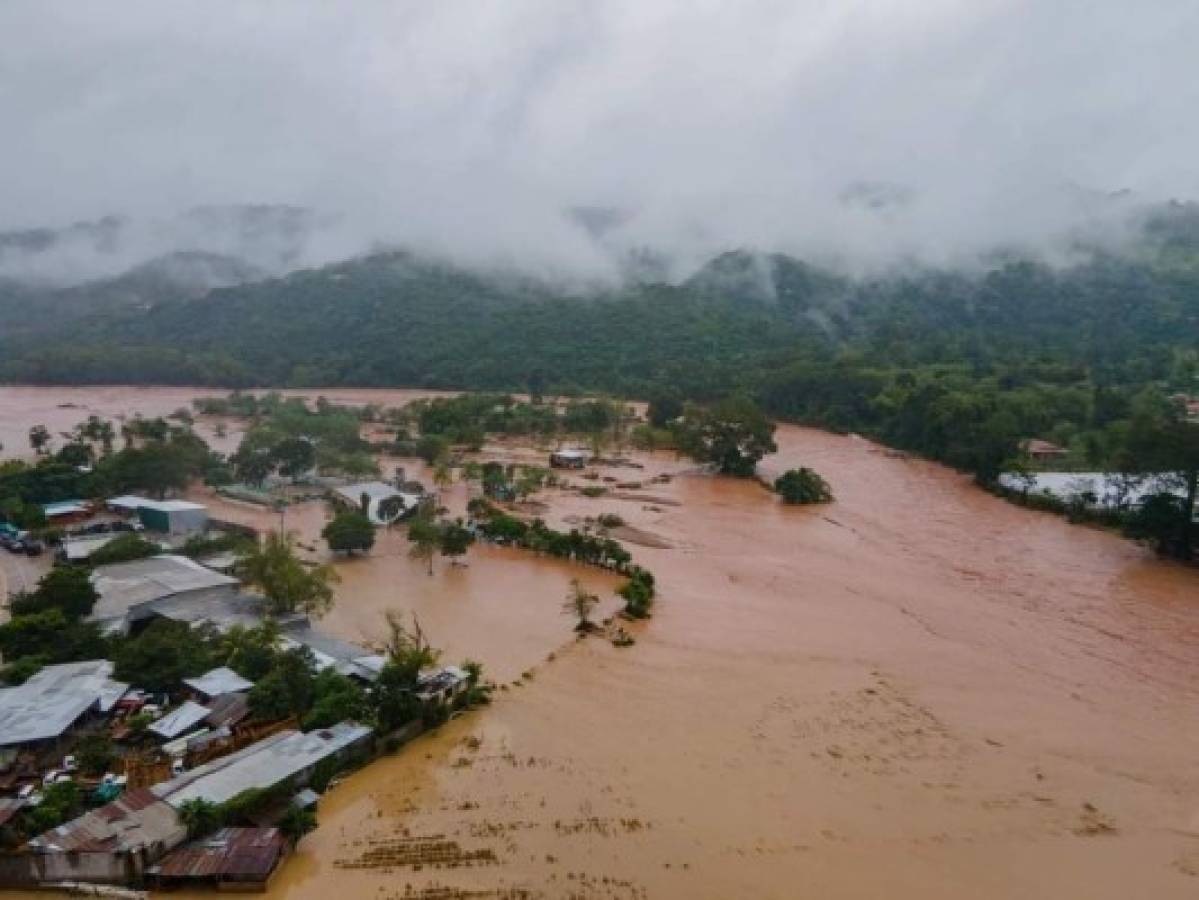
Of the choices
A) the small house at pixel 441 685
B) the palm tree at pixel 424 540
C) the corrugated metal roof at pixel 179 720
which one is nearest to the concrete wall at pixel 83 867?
the corrugated metal roof at pixel 179 720

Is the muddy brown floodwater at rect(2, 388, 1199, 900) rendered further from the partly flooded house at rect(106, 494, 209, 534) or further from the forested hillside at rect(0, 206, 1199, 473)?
the forested hillside at rect(0, 206, 1199, 473)

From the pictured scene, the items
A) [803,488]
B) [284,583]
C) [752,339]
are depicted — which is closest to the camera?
[284,583]

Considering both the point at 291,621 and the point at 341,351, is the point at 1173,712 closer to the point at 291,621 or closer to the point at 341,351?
the point at 291,621

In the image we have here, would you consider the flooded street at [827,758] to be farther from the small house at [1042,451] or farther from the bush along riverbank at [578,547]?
the small house at [1042,451]

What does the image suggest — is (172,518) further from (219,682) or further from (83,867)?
(83,867)

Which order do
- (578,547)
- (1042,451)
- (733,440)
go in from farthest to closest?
(1042,451)
(733,440)
(578,547)

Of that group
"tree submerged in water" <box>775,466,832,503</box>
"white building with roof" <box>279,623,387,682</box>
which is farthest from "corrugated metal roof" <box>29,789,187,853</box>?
"tree submerged in water" <box>775,466,832,503</box>

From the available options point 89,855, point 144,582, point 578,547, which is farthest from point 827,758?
point 144,582
